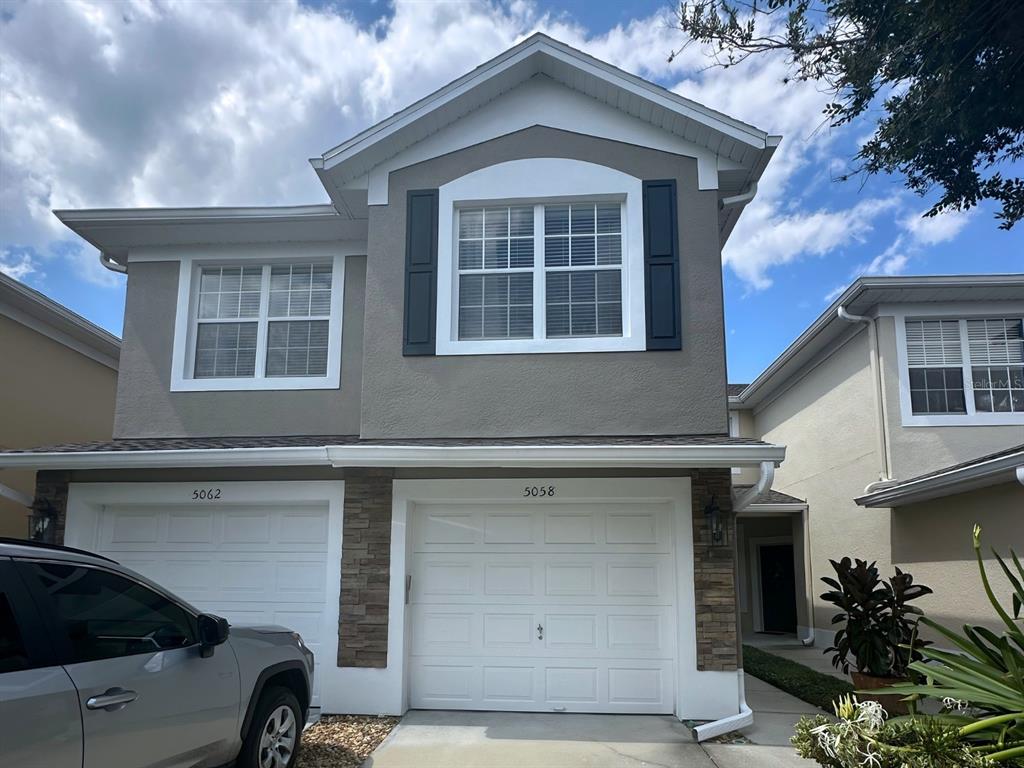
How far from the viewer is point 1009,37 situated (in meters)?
6.77

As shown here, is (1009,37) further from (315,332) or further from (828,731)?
(315,332)

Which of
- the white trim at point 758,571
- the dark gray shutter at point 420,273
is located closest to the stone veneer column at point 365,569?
the dark gray shutter at point 420,273

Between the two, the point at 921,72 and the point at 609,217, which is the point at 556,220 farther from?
the point at 921,72

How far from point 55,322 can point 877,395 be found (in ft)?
43.4

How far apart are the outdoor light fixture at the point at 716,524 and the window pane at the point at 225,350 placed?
5.88 meters

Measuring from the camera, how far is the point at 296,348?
1035 centimetres

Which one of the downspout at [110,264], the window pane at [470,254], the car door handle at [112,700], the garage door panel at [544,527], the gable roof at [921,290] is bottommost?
the car door handle at [112,700]

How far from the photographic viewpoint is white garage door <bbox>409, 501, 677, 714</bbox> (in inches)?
330

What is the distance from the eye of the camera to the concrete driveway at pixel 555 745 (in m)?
6.72

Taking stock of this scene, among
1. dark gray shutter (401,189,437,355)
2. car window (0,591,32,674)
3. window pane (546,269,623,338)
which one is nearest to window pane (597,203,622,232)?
window pane (546,269,623,338)

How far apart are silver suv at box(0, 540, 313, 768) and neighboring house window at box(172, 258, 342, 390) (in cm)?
496

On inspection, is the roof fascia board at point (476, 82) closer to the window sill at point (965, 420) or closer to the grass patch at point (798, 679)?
the window sill at point (965, 420)

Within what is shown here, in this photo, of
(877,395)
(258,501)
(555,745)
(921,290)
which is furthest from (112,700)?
(921,290)

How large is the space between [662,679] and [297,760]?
3766mm
